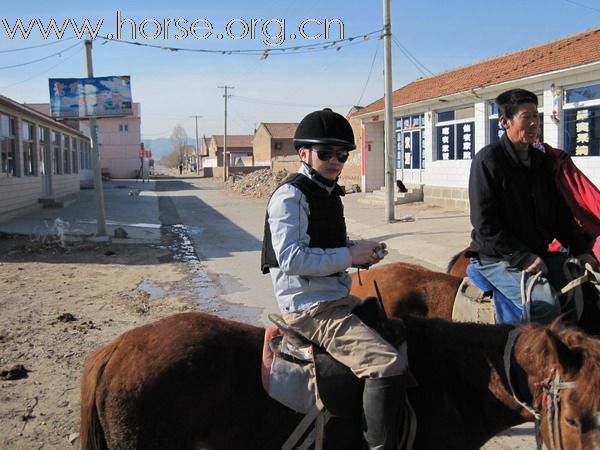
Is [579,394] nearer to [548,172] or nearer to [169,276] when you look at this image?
[548,172]

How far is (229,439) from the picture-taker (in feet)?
7.95

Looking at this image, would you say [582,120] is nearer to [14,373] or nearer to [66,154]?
[14,373]

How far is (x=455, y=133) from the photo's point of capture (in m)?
20.3

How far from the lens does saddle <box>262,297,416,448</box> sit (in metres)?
2.39

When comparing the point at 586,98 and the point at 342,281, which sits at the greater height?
the point at 586,98

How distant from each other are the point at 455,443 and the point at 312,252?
1042mm

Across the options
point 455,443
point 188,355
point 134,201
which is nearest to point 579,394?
point 455,443

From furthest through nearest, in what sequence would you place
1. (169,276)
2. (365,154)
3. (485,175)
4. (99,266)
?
(365,154), (99,266), (169,276), (485,175)

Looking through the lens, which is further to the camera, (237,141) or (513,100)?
(237,141)

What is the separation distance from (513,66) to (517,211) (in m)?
17.0

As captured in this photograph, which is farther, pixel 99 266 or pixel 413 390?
pixel 99 266

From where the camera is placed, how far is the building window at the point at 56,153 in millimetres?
27672

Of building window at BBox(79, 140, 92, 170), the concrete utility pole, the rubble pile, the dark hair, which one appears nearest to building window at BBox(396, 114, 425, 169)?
the concrete utility pole

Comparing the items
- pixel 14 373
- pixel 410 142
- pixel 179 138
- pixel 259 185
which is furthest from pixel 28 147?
pixel 179 138
